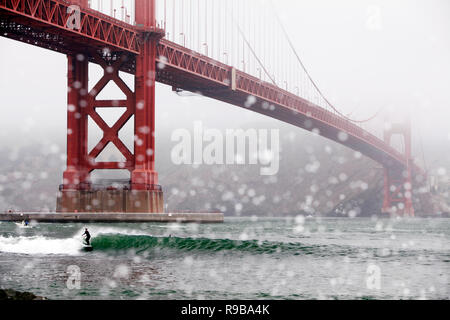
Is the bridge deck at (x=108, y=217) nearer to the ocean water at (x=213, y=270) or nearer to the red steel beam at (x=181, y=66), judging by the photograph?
the red steel beam at (x=181, y=66)

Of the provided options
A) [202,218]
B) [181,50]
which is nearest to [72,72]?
[181,50]

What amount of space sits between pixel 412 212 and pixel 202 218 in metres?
60.9

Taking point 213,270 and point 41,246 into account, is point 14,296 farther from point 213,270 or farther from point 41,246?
point 41,246

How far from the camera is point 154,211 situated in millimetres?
42906

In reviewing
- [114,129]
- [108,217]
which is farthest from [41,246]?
[114,129]

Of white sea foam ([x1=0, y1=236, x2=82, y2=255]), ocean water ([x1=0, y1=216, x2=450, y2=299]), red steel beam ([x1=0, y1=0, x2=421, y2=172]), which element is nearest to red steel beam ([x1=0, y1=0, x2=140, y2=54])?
red steel beam ([x1=0, y1=0, x2=421, y2=172])

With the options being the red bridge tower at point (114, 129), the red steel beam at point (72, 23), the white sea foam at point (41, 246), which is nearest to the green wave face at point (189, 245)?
the white sea foam at point (41, 246)

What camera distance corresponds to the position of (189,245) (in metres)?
25.3

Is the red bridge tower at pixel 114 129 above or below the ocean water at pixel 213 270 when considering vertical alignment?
above

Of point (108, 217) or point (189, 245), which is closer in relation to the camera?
point (189, 245)

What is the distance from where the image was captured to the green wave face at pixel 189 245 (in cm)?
2419

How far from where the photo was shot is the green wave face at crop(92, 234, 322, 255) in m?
24.2

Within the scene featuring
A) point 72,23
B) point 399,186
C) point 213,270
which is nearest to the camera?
point 213,270

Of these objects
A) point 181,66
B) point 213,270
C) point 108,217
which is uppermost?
point 181,66
